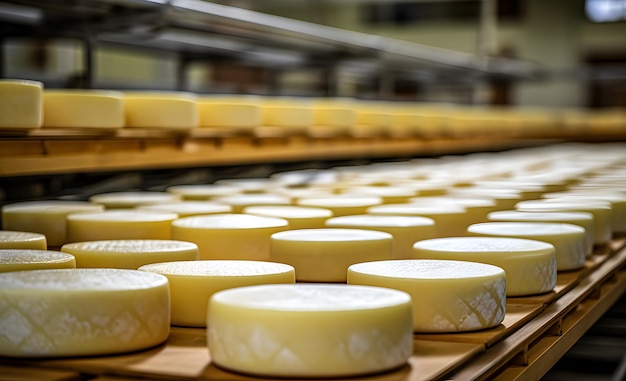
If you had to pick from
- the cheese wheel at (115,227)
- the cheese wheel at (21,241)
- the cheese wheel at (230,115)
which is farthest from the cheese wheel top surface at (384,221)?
the cheese wheel at (230,115)

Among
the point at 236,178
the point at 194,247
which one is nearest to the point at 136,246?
the point at 194,247

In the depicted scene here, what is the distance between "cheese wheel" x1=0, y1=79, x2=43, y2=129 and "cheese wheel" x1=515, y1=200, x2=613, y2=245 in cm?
132

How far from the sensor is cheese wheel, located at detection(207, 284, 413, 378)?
0.97m

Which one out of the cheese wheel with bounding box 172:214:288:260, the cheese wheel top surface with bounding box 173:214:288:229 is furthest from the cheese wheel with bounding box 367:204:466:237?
the cheese wheel with bounding box 172:214:288:260

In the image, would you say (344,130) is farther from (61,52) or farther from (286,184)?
(61,52)

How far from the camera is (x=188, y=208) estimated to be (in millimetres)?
2320

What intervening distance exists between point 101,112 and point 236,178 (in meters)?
1.87

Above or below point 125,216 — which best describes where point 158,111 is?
above

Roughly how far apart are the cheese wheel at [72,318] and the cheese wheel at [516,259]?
626 millimetres

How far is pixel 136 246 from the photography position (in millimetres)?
1596

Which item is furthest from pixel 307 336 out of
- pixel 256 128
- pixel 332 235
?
pixel 256 128

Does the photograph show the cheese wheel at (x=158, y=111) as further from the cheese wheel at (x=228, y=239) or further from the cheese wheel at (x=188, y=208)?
the cheese wheel at (x=228, y=239)

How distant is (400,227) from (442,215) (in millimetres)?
304

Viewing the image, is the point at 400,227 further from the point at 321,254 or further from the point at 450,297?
the point at 450,297
